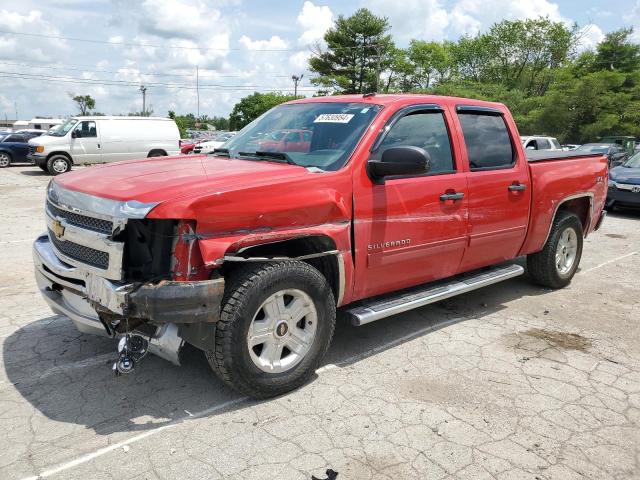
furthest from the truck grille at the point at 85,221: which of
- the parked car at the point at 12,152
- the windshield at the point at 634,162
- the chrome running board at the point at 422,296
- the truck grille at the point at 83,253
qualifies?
the parked car at the point at 12,152

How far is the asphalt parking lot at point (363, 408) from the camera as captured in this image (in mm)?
2762

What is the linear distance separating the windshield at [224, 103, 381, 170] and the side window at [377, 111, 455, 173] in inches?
9.5

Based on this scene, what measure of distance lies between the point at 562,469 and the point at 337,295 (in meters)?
1.69

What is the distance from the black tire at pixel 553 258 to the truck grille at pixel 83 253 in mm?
4523

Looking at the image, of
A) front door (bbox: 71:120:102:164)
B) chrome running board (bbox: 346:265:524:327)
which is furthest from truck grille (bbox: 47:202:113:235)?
front door (bbox: 71:120:102:164)

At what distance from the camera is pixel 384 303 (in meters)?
4.04

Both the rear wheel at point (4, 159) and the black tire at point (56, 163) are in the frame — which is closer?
the black tire at point (56, 163)

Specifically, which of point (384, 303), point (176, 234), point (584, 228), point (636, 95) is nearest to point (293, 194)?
point (176, 234)

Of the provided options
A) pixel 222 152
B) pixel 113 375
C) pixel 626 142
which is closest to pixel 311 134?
pixel 222 152

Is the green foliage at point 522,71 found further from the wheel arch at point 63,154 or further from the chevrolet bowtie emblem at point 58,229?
the chevrolet bowtie emblem at point 58,229

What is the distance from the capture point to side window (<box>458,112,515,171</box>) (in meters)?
4.61

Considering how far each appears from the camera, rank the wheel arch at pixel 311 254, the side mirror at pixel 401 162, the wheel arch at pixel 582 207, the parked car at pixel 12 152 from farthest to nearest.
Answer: the parked car at pixel 12 152
the wheel arch at pixel 582 207
the side mirror at pixel 401 162
the wheel arch at pixel 311 254

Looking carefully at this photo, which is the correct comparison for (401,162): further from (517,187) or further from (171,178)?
(517,187)

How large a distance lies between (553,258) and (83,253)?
473 cm
